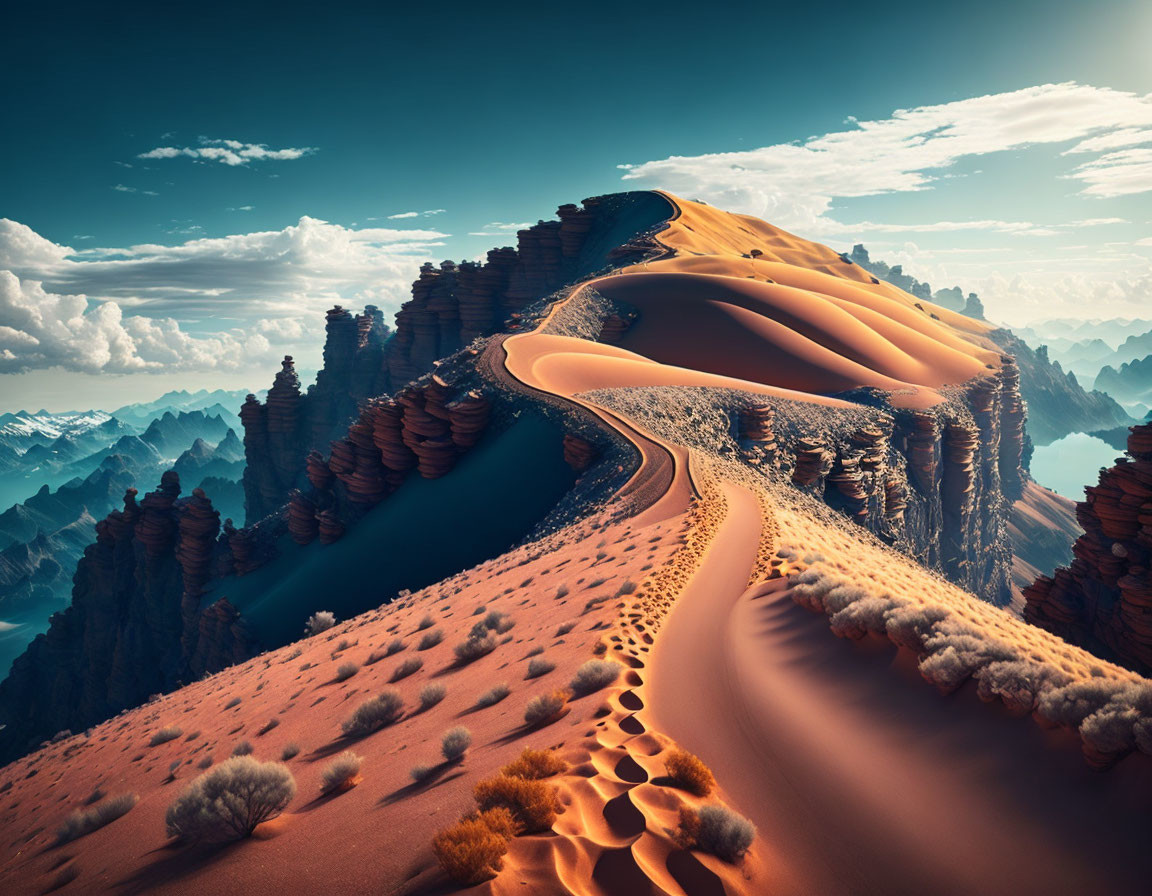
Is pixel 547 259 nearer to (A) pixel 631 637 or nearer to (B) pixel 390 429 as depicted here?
(B) pixel 390 429

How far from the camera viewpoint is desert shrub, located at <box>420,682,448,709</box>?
10.5 meters

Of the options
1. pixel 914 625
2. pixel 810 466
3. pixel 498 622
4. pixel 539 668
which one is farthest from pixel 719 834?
pixel 810 466

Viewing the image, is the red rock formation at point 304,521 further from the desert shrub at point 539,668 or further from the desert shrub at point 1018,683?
the desert shrub at point 1018,683

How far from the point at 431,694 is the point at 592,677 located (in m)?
3.46

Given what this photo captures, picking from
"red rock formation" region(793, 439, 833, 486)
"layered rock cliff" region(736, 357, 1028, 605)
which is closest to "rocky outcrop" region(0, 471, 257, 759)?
"red rock formation" region(793, 439, 833, 486)

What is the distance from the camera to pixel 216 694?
1739cm

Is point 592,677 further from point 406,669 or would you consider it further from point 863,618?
point 406,669

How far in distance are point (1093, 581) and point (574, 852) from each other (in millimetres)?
33096

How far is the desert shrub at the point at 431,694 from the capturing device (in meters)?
10.5

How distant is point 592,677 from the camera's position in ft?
29.7

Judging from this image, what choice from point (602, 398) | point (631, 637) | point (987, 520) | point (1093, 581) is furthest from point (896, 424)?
point (631, 637)

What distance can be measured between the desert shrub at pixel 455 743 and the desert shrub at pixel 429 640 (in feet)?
21.3

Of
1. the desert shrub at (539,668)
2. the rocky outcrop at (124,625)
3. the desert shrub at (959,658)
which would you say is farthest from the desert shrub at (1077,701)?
the rocky outcrop at (124,625)

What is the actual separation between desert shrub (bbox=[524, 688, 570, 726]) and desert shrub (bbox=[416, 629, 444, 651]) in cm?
631
